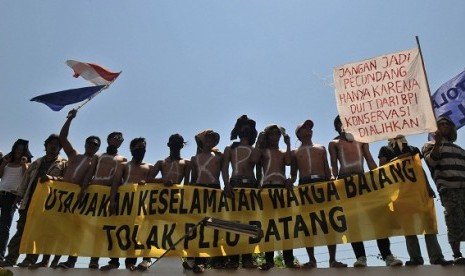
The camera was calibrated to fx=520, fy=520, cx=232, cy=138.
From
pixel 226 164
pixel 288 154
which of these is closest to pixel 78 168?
pixel 226 164

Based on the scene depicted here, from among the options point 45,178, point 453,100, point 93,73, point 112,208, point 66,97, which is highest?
point 93,73

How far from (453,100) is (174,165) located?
460 centimetres

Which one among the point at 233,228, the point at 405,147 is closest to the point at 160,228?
the point at 233,228

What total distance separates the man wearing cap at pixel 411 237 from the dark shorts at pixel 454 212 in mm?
230

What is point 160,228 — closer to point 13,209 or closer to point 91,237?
point 91,237

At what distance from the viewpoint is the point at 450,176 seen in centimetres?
689

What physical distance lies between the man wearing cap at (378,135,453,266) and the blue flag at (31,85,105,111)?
16.2 ft

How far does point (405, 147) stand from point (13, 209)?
6.23m

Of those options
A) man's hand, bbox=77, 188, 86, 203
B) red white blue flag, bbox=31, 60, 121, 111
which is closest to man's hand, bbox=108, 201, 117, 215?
man's hand, bbox=77, 188, 86, 203

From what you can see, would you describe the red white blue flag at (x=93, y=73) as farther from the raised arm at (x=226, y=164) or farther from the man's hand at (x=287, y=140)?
the man's hand at (x=287, y=140)

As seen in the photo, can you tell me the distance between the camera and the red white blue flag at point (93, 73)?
364 inches

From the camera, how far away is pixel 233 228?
602 centimetres

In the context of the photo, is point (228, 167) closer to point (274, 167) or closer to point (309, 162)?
point (274, 167)

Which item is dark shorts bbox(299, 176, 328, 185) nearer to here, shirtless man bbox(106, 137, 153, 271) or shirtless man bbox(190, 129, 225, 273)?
shirtless man bbox(190, 129, 225, 273)
